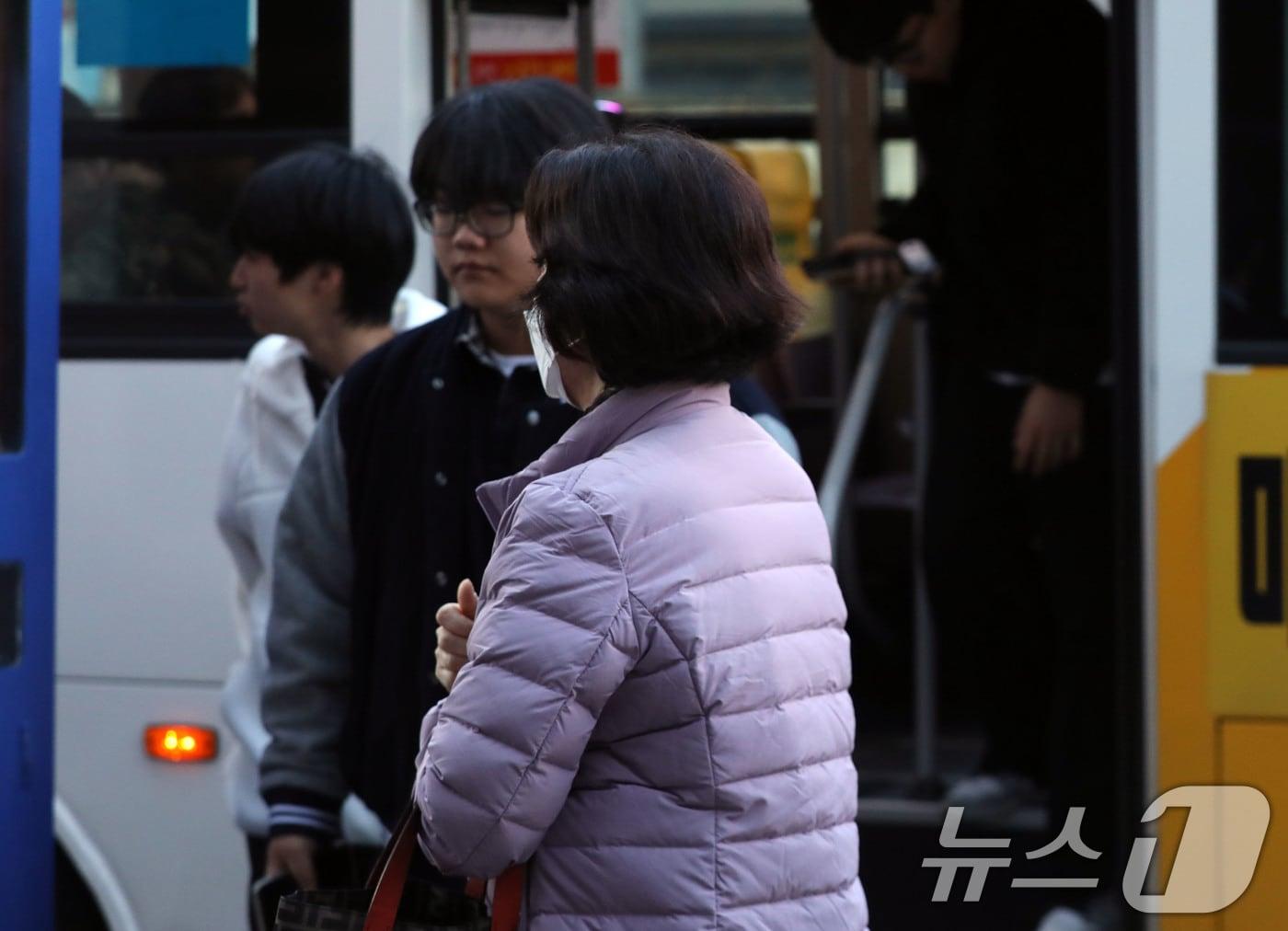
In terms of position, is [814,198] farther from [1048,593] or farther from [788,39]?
[1048,593]

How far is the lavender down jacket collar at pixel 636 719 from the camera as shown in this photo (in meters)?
1.57

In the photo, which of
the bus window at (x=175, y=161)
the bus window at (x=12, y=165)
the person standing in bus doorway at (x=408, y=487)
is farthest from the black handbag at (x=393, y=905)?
the bus window at (x=175, y=161)

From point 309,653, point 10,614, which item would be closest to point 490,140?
point 309,653

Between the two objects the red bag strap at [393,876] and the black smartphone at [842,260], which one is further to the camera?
the black smartphone at [842,260]

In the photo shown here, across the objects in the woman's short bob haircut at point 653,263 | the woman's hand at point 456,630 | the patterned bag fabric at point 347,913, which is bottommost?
the patterned bag fabric at point 347,913

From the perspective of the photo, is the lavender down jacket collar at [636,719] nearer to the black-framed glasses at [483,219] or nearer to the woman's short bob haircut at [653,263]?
the woman's short bob haircut at [653,263]

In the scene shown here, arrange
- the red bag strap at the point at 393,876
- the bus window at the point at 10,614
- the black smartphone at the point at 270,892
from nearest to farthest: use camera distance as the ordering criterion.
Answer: the red bag strap at the point at 393,876 < the black smartphone at the point at 270,892 < the bus window at the point at 10,614

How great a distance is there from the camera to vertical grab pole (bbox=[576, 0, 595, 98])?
145 inches

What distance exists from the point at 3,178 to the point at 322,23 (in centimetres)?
74

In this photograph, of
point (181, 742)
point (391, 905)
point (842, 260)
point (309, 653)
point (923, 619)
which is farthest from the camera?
point (842, 260)

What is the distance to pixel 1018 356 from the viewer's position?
404 centimetres

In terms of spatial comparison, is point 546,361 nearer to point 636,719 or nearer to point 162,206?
point 636,719

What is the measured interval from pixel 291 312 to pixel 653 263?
3.96 feet

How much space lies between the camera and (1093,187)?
3.77 meters
